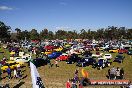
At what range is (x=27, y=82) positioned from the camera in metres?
28.7

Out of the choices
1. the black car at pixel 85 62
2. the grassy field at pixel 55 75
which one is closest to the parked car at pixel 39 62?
the grassy field at pixel 55 75

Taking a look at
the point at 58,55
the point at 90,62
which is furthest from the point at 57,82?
the point at 58,55

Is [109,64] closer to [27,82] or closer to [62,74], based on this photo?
[62,74]

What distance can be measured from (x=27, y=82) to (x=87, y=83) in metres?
8.72

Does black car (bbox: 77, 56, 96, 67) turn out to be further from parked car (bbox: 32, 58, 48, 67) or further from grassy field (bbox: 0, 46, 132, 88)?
parked car (bbox: 32, 58, 48, 67)

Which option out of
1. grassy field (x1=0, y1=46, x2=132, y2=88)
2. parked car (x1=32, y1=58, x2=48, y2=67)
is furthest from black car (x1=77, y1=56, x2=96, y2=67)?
parked car (x1=32, y1=58, x2=48, y2=67)

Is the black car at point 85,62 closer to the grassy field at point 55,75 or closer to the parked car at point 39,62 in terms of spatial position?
the grassy field at point 55,75

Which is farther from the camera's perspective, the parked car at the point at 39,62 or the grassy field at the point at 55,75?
the parked car at the point at 39,62

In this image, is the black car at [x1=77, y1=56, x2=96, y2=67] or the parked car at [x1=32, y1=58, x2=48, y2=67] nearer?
the black car at [x1=77, y1=56, x2=96, y2=67]

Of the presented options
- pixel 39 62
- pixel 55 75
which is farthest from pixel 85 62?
pixel 55 75

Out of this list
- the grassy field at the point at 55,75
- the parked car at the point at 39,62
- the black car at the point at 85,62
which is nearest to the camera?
the grassy field at the point at 55,75

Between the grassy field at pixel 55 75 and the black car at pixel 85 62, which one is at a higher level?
the black car at pixel 85 62

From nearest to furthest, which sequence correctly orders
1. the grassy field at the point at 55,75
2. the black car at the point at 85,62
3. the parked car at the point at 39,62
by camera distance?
the grassy field at the point at 55,75, the black car at the point at 85,62, the parked car at the point at 39,62

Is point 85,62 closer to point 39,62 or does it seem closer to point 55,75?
point 39,62
